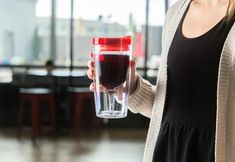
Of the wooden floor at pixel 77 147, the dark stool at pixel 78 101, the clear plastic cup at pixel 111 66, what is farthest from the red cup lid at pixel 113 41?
the dark stool at pixel 78 101

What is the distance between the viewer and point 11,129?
246 inches

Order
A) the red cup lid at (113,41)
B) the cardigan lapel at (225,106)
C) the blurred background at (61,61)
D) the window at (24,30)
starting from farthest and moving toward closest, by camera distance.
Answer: the window at (24,30) < the blurred background at (61,61) < the red cup lid at (113,41) < the cardigan lapel at (225,106)

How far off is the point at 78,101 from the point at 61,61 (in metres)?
1.01

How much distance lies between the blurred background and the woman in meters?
4.51

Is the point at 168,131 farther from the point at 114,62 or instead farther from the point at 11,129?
the point at 11,129

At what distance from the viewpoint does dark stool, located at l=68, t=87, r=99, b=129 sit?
20.3ft

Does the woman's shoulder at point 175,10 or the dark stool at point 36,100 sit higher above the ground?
the woman's shoulder at point 175,10

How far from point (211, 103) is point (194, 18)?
255 mm

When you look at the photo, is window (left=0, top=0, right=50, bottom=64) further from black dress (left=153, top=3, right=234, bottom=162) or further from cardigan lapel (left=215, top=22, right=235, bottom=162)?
cardigan lapel (left=215, top=22, right=235, bottom=162)

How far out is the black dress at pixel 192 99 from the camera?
0.93 m

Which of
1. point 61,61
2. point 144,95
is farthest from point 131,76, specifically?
point 61,61

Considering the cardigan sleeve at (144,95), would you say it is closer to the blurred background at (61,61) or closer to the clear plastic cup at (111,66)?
the clear plastic cup at (111,66)

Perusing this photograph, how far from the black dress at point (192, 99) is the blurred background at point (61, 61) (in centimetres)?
455

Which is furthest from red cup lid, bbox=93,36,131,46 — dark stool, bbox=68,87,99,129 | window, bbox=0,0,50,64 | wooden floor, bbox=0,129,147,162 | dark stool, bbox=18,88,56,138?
window, bbox=0,0,50,64
